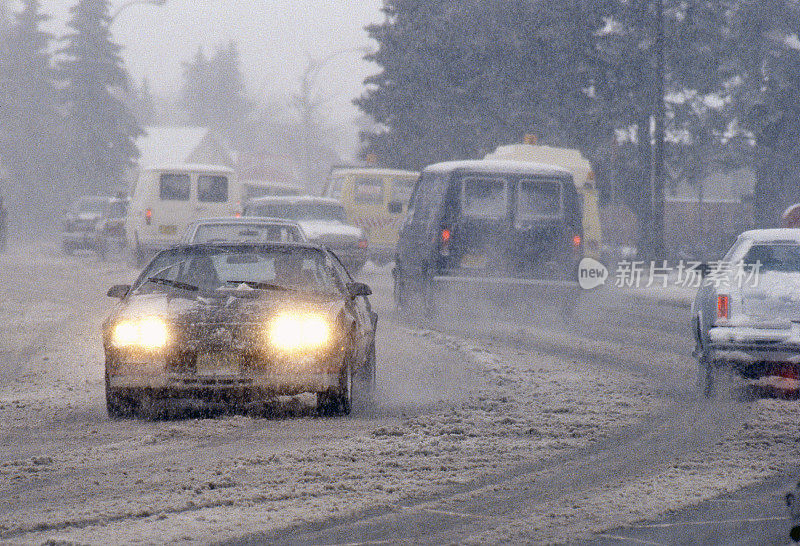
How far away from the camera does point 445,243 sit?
59.8 ft

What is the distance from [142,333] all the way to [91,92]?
63672mm

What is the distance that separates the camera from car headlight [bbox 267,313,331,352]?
962cm

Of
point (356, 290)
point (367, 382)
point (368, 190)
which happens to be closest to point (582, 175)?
point (368, 190)

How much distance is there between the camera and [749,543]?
6145 millimetres

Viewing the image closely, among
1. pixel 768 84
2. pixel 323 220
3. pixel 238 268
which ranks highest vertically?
pixel 768 84

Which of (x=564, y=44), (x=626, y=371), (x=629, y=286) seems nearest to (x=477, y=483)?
(x=626, y=371)

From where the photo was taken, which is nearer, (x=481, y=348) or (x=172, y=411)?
(x=172, y=411)

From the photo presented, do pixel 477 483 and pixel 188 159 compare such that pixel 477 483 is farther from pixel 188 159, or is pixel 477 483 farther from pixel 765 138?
pixel 188 159

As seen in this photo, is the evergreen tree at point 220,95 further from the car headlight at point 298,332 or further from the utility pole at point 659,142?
the car headlight at point 298,332

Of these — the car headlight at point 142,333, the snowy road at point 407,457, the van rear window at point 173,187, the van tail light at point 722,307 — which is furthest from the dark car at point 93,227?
the car headlight at point 142,333

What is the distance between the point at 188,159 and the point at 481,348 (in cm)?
9557

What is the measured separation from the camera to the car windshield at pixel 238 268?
10398 mm

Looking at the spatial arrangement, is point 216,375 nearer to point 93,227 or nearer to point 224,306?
point 224,306

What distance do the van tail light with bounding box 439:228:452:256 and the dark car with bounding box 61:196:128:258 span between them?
21.1 meters
